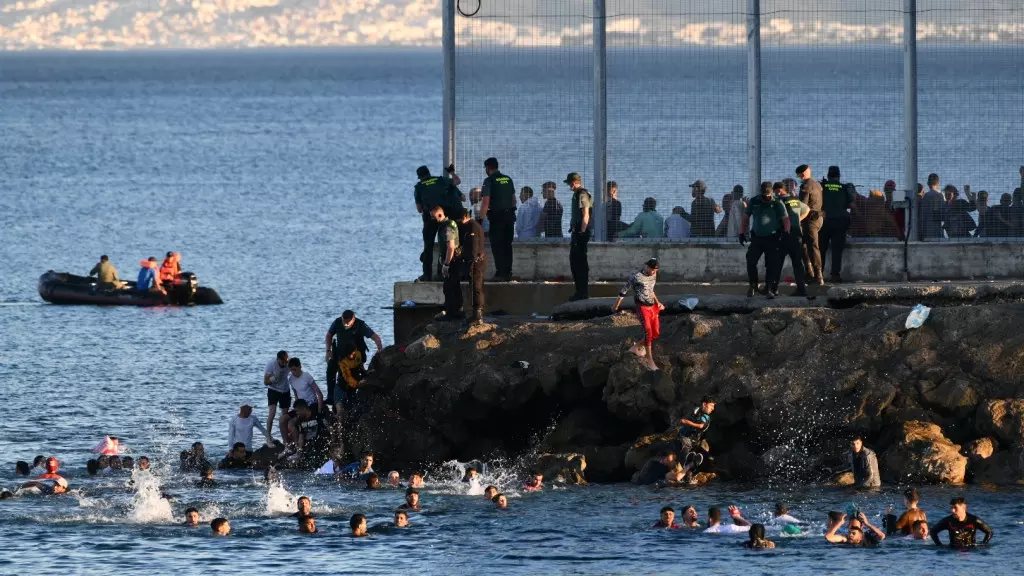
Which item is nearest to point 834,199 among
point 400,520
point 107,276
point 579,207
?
point 579,207

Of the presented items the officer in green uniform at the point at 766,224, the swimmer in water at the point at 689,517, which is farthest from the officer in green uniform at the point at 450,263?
the swimmer in water at the point at 689,517

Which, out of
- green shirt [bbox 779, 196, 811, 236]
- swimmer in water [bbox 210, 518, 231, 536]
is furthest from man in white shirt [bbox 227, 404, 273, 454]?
green shirt [bbox 779, 196, 811, 236]

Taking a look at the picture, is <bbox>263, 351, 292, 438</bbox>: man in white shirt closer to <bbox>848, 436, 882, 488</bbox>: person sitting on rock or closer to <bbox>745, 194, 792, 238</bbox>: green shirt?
<bbox>745, 194, 792, 238</bbox>: green shirt

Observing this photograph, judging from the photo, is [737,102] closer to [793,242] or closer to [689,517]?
[793,242]

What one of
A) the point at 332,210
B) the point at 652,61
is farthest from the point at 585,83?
the point at 332,210

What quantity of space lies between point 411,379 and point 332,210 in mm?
58547

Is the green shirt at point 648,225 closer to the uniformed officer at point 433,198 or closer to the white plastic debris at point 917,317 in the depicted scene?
the uniformed officer at point 433,198

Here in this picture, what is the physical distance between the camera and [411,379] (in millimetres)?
32812

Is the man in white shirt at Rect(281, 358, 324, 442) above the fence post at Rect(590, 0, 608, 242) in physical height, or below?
below

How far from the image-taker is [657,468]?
30234 millimetres

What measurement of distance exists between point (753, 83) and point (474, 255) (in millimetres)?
6155

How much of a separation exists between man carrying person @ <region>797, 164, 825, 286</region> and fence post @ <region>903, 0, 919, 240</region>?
87.6 inches

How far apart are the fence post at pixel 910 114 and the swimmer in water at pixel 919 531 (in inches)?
346

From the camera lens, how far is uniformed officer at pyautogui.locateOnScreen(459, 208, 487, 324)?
3241cm
